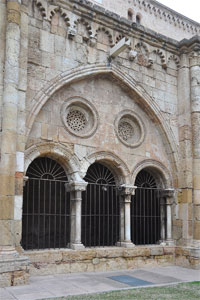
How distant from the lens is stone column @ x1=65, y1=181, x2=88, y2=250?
857 cm

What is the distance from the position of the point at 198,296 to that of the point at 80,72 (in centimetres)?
585

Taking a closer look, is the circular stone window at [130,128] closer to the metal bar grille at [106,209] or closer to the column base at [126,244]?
the metal bar grille at [106,209]

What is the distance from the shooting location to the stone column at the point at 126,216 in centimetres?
937

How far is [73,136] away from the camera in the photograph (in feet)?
29.3

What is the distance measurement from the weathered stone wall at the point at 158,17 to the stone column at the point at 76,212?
9407 mm

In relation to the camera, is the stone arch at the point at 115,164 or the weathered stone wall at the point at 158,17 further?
the weathered stone wall at the point at 158,17

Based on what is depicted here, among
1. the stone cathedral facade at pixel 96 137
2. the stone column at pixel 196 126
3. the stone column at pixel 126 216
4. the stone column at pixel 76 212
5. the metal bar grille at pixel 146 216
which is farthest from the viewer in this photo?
the metal bar grille at pixel 146 216

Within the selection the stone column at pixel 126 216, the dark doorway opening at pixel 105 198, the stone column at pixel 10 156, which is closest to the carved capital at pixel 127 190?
the stone column at pixel 126 216

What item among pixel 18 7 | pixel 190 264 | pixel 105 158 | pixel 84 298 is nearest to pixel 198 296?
pixel 84 298

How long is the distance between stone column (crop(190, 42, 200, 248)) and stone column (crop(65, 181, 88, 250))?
3490 millimetres

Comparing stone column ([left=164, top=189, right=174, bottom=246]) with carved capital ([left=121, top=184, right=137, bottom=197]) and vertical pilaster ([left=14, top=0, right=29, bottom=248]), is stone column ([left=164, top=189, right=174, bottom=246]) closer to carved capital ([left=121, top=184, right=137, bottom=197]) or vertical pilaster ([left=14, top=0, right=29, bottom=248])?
carved capital ([left=121, top=184, right=137, bottom=197])

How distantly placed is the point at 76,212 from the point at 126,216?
1.53 m

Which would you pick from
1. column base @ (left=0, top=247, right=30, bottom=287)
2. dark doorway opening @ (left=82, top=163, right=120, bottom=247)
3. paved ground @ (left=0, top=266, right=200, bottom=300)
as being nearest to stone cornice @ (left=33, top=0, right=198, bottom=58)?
dark doorway opening @ (left=82, top=163, right=120, bottom=247)

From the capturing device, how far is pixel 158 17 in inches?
648
